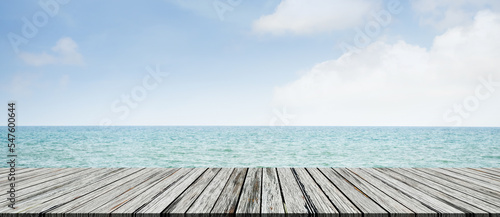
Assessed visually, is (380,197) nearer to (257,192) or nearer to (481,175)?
(257,192)

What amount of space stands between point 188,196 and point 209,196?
0.41ft

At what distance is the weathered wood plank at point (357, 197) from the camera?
3.89 feet

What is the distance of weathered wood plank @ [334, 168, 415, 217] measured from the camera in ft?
3.90

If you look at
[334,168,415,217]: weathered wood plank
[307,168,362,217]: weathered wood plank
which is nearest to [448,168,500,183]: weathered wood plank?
[334,168,415,217]: weathered wood plank

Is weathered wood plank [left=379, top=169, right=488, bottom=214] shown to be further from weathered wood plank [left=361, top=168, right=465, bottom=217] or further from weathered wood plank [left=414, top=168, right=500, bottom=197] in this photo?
weathered wood plank [left=414, top=168, right=500, bottom=197]

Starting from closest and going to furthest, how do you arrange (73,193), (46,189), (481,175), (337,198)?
(337,198), (73,193), (46,189), (481,175)

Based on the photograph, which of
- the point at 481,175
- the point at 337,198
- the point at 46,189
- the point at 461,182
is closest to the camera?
the point at 337,198

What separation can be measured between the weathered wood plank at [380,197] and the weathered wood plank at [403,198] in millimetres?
36

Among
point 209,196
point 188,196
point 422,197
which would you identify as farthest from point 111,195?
point 422,197

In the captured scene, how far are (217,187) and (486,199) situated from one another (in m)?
1.62

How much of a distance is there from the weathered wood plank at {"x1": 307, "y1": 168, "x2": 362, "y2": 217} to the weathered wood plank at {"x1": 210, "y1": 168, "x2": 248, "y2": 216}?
0.54 m

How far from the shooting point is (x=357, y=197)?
4.76ft

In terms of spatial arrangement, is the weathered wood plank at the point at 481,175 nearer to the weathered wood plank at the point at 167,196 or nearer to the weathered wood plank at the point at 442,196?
the weathered wood plank at the point at 442,196

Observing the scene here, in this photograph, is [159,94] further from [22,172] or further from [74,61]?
[22,172]
